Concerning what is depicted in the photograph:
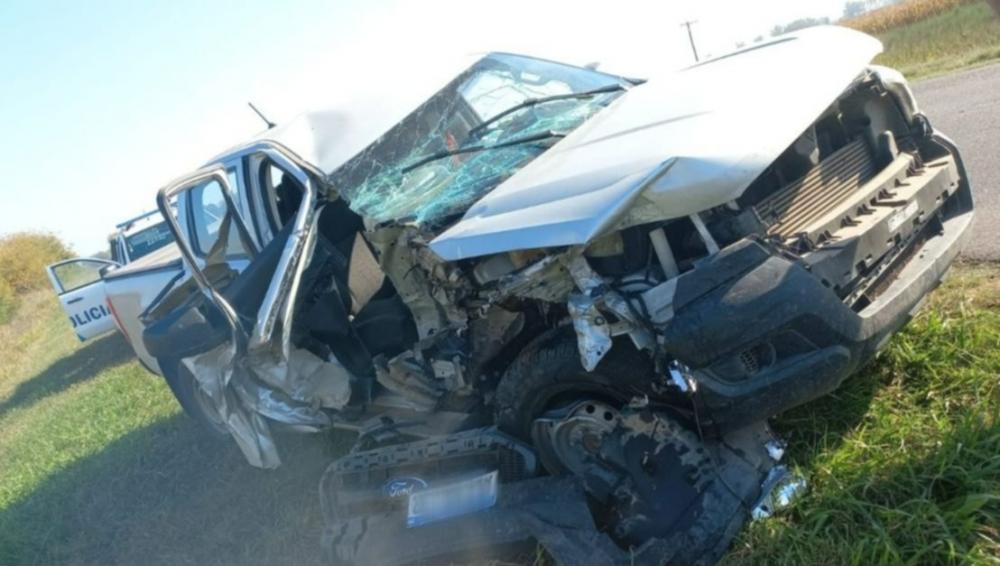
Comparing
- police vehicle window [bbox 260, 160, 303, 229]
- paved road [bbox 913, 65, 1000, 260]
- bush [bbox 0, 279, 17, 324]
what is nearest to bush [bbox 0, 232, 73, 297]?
bush [bbox 0, 279, 17, 324]

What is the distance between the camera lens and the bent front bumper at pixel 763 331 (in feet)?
7.83

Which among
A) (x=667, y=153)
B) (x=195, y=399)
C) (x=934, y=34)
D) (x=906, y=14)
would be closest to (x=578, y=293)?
(x=667, y=153)

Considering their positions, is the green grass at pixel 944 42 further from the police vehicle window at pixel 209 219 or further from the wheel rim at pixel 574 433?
the wheel rim at pixel 574 433

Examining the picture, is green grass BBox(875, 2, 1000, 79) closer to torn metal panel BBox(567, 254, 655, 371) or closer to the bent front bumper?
the bent front bumper

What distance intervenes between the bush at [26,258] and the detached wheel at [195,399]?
33186 mm

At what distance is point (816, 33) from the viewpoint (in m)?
3.72

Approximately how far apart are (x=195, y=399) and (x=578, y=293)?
2.56m

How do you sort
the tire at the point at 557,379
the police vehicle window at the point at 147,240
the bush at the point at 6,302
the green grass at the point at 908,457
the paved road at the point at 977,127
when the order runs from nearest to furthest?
the green grass at the point at 908,457 → the tire at the point at 557,379 → the paved road at the point at 977,127 → the police vehicle window at the point at 147,240 → the bush at the point at 6,302

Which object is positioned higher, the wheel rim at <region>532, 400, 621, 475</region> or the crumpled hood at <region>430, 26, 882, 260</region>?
the crumpled hood at <region>430, 26, 882, 260</region>

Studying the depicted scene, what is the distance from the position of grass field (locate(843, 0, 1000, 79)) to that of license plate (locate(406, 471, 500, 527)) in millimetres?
9717

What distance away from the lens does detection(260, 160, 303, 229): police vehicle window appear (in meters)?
4.34

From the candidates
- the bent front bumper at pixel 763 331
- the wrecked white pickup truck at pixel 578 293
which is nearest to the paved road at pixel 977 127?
the wrecked white pickup truck at pixel 578 293

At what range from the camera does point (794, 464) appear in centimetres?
293

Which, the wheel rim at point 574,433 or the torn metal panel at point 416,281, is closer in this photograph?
the wheel rim at point 574,433
